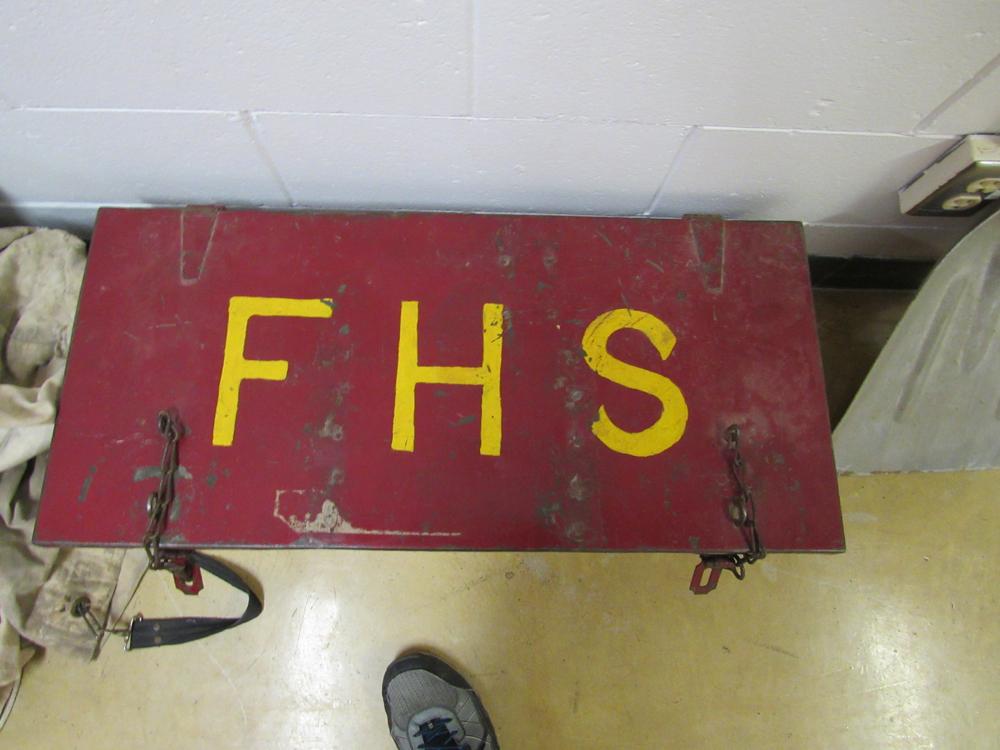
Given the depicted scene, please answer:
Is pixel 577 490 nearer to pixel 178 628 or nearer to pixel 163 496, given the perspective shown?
pixel 163 496

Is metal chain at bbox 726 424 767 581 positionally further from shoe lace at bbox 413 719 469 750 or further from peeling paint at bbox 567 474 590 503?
shoe lace at bbox 413 719 469 750

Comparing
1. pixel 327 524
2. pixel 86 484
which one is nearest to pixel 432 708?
pixel 327 524

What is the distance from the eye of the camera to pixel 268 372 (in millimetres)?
863

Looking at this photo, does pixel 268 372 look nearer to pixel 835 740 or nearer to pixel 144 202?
pixel 144 202

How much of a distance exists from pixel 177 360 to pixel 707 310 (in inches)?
31.9

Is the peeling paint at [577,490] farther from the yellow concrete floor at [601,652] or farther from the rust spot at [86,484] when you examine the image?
the rust spot at [86,484]

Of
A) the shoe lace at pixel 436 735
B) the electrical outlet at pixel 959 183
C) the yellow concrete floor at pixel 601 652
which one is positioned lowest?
the shoe lace at pixel 436 735

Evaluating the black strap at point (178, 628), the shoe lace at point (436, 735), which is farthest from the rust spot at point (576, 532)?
the black strap at point (178, 628)

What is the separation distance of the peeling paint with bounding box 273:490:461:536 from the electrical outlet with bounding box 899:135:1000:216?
36.3 inches

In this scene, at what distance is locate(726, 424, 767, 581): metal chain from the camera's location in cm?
83

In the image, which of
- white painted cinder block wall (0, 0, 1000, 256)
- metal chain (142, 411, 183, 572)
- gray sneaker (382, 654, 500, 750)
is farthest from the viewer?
gray sneaker (382, 654, 500, 750)

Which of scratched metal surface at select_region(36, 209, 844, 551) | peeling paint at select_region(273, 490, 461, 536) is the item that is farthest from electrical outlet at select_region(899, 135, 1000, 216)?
peeling paint at select_region(273, 490, 461, 536)

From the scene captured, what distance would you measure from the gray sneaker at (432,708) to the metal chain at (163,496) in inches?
18.0

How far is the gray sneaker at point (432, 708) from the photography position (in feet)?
3.43
